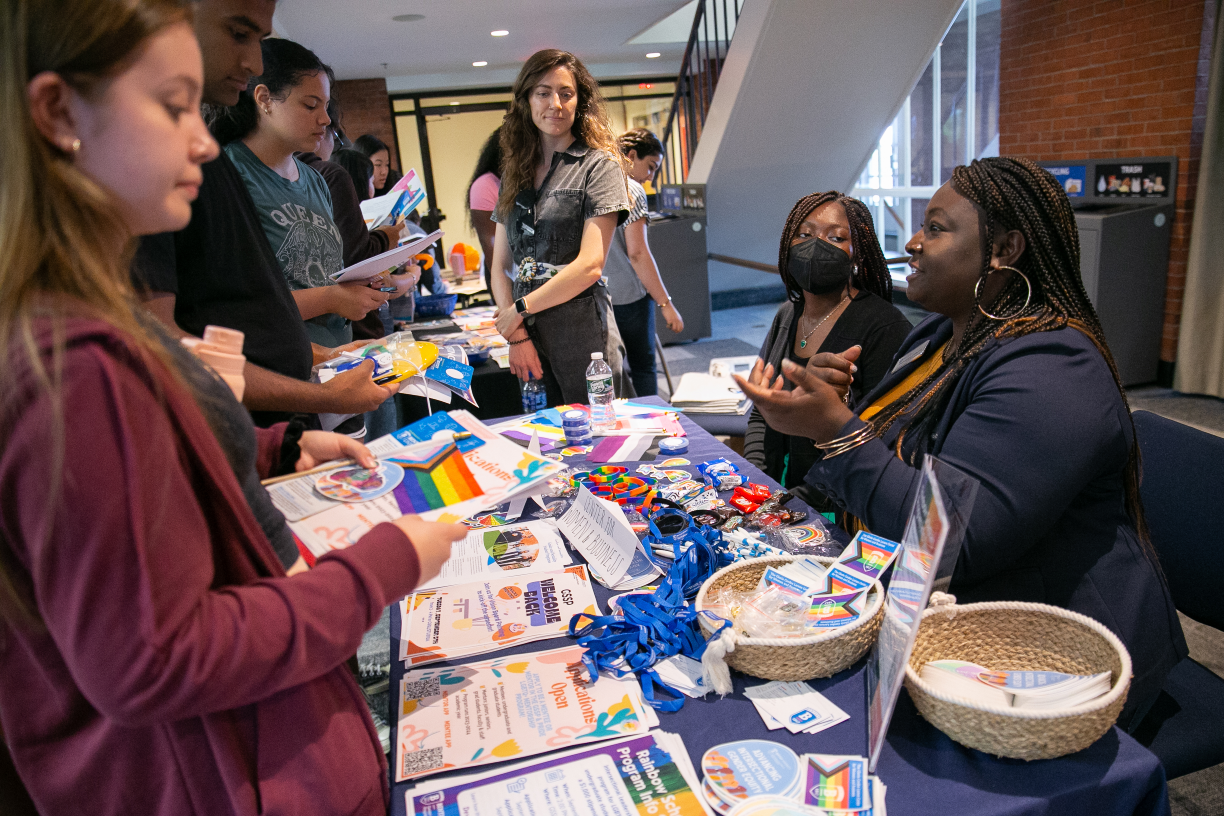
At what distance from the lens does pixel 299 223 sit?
1854mm

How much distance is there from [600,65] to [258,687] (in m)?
11.8

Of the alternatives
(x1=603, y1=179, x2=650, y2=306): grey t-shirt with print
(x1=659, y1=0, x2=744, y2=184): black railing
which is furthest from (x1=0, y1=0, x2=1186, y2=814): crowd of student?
(x1=659, y1=0, x2=744, y2=184): black railing

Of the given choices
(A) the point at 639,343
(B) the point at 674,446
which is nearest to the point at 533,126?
(B) the point at 674,446

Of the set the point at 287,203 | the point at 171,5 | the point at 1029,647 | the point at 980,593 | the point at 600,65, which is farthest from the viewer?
the point at 600,65

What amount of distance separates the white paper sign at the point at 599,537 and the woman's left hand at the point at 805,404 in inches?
12.9

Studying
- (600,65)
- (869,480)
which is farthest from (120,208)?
(600,65)

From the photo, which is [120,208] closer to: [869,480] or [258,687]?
[258,687]

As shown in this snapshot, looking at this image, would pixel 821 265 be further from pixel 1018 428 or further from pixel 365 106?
pixel 365 106

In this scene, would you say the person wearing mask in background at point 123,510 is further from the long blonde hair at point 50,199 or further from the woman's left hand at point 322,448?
the woman's left hand at point 322,448

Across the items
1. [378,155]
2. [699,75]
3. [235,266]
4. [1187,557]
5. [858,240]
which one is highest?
[699,75]

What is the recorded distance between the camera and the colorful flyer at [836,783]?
2.68 ft

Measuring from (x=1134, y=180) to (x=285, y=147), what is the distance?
4.75 m

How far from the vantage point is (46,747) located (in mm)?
688

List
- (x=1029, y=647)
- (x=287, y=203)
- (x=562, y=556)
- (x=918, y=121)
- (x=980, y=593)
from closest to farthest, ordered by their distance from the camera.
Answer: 1. (x=1029, y=647)
2. (x=980, y=593)
3. (x=562, y=556)
4. (x=287, y=203)
5. (x=918, y=121)
